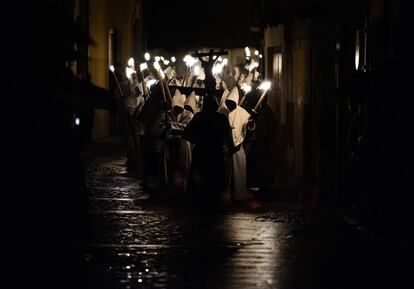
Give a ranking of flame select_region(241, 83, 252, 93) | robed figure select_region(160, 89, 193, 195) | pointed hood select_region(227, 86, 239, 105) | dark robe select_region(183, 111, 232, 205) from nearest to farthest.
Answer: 1. dark robe select_region(183, 111, 232, 205)
2. pointed hood select_region(227, 86, 239, 105)
3. robed figure select_region(160, 89, 193, 195)
4. flame select_region(241, 83, 252, 93)

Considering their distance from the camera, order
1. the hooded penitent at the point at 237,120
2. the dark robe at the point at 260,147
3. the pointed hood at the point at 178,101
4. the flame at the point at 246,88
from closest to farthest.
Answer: the hooded penitent at the point at 237,120
the pointed hood at the point at 178,101
the flame at the point at 246,88
the dark robe at the point at 260,147

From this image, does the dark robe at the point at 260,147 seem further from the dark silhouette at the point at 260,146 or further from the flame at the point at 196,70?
the flame at the point at 196,70

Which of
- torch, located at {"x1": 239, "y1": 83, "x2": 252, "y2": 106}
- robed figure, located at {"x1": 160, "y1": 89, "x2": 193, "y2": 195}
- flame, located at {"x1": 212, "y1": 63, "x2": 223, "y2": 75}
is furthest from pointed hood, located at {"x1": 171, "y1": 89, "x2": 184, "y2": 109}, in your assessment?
flame, located at {"x1": 212, "y1": 63, "x2": 223, "y2": 75}

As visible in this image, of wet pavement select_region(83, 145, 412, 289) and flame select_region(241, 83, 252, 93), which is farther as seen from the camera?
flame select_region(241, 83, 252, 93)

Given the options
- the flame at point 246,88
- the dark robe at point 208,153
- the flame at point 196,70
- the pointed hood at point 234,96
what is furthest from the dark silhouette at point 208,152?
the flame at point 196,70

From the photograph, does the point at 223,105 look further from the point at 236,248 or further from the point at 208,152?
the point at 236,248

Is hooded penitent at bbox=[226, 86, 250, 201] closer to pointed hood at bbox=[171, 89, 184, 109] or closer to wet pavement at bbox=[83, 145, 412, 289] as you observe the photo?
wet pavement at bbox=[83, 145, 412, 289]

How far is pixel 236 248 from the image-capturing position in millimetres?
13227

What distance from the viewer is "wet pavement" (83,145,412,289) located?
11.3 metres

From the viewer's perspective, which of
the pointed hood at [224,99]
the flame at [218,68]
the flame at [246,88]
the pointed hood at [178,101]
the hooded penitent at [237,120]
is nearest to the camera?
the hooded penitent at [237,120]

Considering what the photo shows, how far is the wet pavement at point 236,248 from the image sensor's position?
11273mm

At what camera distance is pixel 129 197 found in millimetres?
18672

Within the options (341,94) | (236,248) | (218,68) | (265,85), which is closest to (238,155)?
(265,85)

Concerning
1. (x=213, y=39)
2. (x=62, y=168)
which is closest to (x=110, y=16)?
(x=213, y=39)
